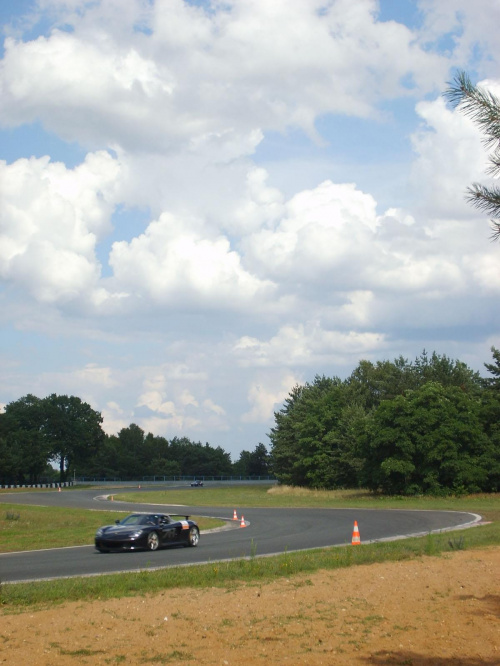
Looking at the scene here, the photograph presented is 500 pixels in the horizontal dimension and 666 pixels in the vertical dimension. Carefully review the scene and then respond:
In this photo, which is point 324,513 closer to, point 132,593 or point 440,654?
point 132,593

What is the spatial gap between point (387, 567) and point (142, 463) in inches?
5872

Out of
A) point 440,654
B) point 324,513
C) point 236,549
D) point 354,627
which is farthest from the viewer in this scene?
point 324,513

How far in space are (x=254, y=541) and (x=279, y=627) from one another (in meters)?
13.0

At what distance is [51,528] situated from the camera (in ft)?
101

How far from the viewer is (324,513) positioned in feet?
119

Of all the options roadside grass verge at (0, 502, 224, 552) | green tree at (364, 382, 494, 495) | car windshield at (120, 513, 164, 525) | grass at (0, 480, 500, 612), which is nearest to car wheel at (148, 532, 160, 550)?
car windshield at (120, 513, 164, 525)

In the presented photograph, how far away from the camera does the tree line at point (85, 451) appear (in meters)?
111

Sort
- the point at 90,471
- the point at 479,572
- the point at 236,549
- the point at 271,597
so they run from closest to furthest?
the point at 271,597, the point at 479,572, the point at 236,549, the point at 90,471

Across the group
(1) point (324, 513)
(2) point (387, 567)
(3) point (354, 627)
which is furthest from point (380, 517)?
(3) point (354, 627)

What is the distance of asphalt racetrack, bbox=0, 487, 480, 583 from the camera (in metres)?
16.4

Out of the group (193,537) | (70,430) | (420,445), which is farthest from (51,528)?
(70,430)

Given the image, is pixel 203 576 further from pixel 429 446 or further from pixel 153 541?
pixel 429 446

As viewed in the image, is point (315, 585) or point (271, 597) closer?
point (271, 597)

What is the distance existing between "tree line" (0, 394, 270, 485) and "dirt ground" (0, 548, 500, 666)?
80.8 metres
